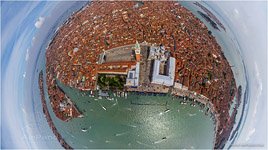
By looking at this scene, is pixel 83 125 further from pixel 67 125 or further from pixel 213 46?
pixel 213 46

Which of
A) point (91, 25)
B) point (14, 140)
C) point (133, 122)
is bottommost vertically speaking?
point (14, 140)

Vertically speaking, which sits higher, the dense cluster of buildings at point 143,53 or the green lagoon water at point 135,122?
the dense cluster of buildings at point 143,53

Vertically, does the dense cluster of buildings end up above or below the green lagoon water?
above

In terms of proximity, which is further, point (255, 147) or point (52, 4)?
point (52, 4)

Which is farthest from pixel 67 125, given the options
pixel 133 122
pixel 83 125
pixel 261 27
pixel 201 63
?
pixel 261 27
